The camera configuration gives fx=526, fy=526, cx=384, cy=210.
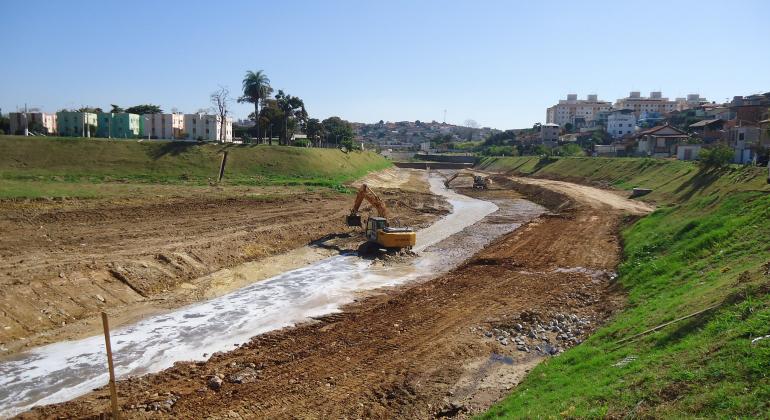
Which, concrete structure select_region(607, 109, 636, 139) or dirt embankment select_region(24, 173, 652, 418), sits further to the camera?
concrete structure select_region(607, 109, 636, 139)

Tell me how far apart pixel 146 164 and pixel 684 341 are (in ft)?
185

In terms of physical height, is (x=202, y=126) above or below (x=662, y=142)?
above

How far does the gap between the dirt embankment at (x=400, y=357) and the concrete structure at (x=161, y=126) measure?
82.2 metres

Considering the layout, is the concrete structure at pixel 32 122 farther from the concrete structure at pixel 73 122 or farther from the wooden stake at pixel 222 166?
the wooden stake at pixel 222 166

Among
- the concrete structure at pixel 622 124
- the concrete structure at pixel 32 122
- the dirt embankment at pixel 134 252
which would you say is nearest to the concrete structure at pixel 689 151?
the dirt embankment at pixel 134 252

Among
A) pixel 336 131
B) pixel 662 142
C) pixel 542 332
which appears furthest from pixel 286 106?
pixel 542 332

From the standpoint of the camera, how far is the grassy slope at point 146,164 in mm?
50656

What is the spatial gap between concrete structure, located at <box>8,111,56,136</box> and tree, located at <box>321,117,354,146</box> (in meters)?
57.3

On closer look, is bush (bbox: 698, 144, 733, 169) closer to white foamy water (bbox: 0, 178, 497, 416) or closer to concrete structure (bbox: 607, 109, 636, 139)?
white foamy water (bbox: 0, 178, 497, 416)

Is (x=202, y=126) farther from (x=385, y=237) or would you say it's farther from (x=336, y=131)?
(x=385, y=237)

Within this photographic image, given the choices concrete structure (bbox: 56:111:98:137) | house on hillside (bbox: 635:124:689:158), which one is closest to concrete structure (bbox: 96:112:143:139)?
concrete structure (bbox: 56:111:98:137)

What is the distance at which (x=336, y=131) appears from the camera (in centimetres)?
13325

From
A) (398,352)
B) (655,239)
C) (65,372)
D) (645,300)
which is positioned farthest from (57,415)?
(655,239)

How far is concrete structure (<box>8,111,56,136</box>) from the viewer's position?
79.5 m
